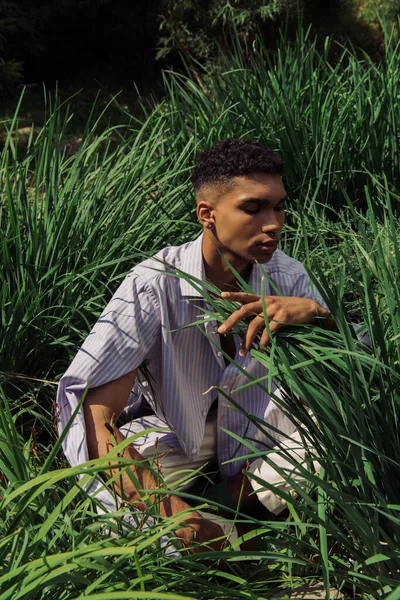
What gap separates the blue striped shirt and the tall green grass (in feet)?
0.55

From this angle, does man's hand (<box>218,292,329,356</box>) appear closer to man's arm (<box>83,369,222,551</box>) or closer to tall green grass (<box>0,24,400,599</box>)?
tall green grass (<box>0,24,400,599</box>)

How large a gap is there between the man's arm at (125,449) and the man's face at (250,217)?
16.6 inches

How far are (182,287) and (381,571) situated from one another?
0.98 metres

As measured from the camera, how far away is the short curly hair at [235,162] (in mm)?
2496

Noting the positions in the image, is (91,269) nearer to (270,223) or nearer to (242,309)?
(270,223)

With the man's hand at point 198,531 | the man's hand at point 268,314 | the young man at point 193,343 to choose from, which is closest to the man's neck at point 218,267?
the young man at point 193,343

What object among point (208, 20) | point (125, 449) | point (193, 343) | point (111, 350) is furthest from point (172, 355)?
point (208, 20)

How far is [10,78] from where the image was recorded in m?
6.25

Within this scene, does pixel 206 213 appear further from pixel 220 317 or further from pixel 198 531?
pixel 198 531

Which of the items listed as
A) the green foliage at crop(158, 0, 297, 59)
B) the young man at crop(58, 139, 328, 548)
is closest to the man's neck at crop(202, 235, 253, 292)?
the young man at crop(58, 139, 328, 548)

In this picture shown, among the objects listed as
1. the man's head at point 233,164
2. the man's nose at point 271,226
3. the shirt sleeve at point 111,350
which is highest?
the man's head at point 233,164

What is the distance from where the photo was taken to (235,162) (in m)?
2.51

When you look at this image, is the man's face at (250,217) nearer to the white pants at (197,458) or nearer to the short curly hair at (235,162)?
the short curly hair at (235,162)

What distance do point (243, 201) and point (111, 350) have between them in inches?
20.4
